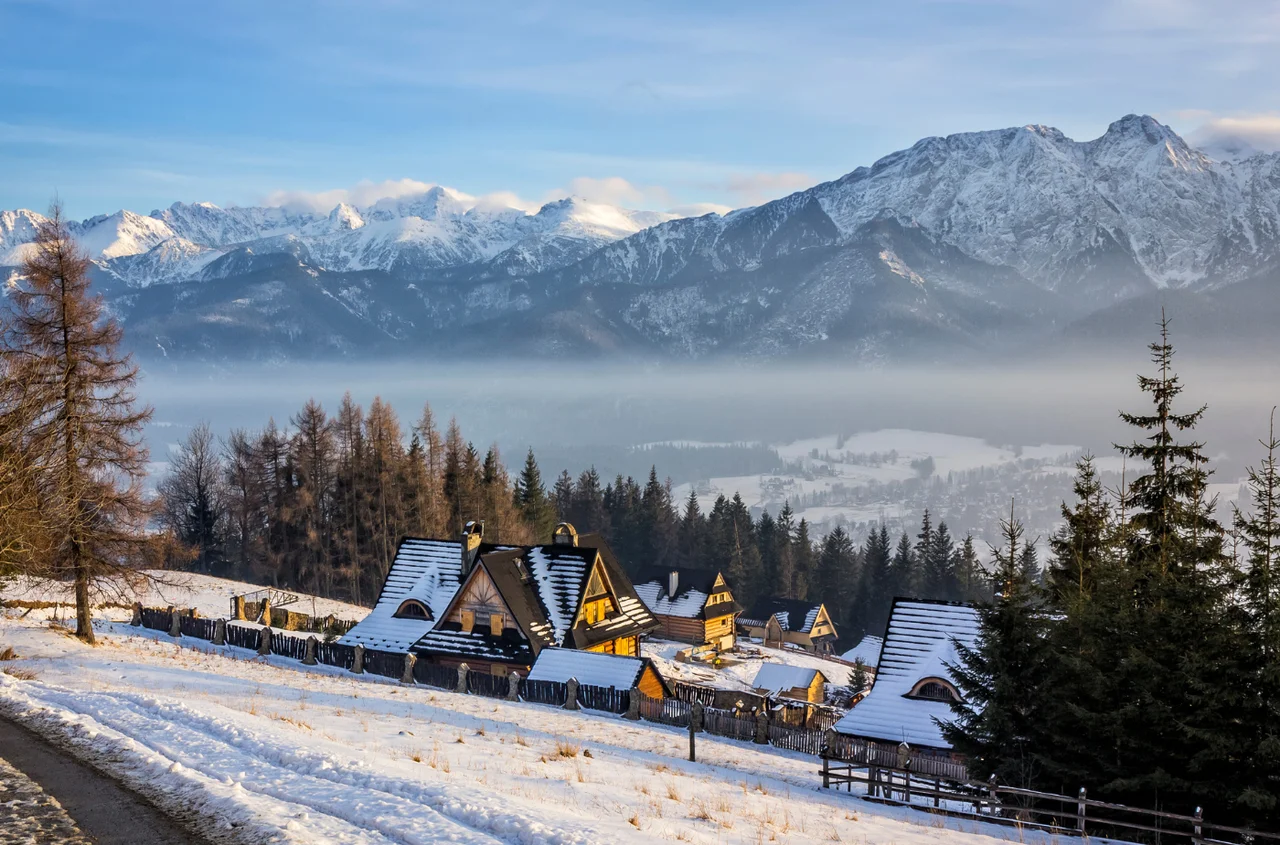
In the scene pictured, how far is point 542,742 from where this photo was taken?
22.8 m

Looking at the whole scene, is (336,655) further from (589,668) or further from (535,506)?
(535,506)

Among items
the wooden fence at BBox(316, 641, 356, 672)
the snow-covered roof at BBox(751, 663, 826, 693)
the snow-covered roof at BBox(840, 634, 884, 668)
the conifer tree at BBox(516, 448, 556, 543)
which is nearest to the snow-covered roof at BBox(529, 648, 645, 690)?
the wooden fence at BBox(316, 641, 356, 672)

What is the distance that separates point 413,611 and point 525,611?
6045 mm

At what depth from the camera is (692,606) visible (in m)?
79.0

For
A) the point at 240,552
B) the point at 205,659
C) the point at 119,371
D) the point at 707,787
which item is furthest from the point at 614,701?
the point at 240,552

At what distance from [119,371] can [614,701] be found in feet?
67.8

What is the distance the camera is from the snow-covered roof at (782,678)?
57375mm

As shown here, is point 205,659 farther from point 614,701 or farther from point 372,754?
point 372,754

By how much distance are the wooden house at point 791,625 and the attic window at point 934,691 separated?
195 feet

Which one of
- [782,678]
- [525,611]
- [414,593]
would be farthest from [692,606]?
[414,593]

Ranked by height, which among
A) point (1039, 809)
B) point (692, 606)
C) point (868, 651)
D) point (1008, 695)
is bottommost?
point (868, 651)

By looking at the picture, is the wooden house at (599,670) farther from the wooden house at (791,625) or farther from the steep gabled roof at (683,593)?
the wooden house at (791,625)

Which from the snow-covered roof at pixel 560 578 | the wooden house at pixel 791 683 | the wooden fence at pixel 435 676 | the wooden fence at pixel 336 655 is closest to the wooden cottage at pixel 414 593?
the snow-covered roof at pixel 560 578

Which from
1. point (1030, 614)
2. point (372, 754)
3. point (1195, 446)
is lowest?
point (372, 754)
